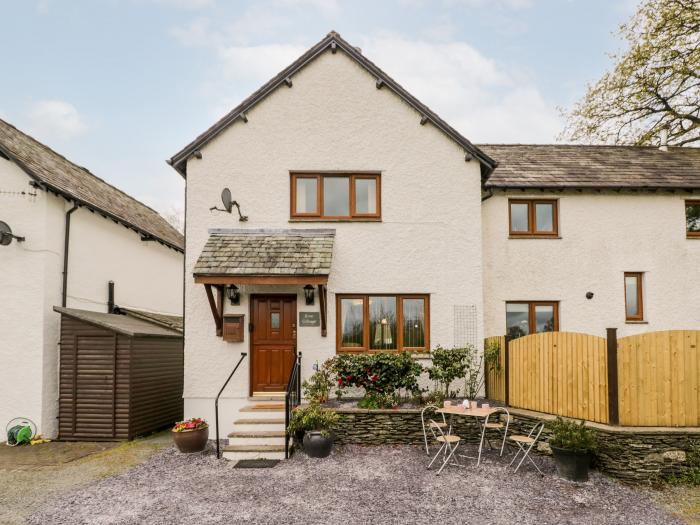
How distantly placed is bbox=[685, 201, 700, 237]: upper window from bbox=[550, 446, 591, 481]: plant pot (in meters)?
8.78

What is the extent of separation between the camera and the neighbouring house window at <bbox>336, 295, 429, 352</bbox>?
1028 cm

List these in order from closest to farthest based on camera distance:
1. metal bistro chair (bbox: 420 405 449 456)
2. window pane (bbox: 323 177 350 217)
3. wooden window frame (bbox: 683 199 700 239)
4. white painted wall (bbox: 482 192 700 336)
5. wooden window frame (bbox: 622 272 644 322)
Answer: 1. metal bistro chair (bbox: 420 405 449 456)
2. window pane (bbox: 323 177 350 217)
3. white painted wall (bbox: 482 192 700 336)
4. wooden window frame (bbox: 622 272 644 322)
5. wooden window frame (bbox: 683 199 700 239)

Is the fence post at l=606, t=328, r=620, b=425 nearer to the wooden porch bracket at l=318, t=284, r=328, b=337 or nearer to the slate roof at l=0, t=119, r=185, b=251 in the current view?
the wooden porch bracket at l=318, t=284, r=328, b=337

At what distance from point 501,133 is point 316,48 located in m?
78.1

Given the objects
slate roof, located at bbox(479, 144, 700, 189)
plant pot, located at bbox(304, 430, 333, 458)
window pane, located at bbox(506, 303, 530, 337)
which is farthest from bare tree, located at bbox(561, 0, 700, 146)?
plant pot, located at bbox(304, 430, 333, 458)

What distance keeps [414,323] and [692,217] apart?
874 cm

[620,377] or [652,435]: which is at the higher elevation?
[620,377]

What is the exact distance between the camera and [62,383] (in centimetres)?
1046

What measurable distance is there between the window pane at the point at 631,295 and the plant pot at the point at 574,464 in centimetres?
648

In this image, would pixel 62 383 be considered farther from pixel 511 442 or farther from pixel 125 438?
pixel 511 442

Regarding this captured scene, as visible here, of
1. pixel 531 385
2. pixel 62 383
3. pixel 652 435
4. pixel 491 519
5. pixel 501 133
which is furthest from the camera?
pixel 501 133

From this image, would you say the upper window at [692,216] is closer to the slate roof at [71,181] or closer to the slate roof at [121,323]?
the slate roof at [121,323]

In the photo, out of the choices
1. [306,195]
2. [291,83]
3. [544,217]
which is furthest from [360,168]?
[544,217]

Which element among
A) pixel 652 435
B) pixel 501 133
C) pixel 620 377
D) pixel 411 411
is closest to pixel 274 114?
pixel 411 411
